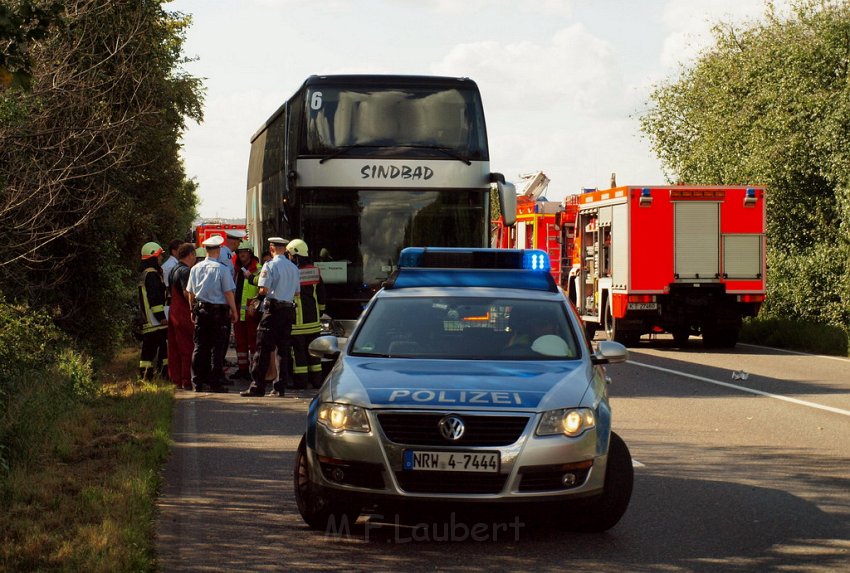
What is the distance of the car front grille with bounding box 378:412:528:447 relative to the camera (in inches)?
278

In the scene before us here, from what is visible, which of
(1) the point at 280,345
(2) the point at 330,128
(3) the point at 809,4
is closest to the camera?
(1) the point at 280,345

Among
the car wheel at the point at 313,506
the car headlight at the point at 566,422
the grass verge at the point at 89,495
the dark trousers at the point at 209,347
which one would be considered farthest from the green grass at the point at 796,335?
the car wheel at the point at 313,506

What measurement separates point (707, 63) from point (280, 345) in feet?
73.1

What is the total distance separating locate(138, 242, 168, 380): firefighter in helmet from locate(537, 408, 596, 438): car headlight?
9.53 m

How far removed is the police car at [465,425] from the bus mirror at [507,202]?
8254mm

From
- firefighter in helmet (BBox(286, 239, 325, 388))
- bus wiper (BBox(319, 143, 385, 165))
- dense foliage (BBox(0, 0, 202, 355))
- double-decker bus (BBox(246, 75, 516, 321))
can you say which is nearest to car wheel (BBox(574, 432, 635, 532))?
dense foliage (BBox(0, 0, 202, 355))

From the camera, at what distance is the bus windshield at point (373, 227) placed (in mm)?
17266

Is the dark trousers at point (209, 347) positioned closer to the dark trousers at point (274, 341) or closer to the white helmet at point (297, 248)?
the dark trousers at point (274, 341)

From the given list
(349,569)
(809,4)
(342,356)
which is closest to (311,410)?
(342,356)

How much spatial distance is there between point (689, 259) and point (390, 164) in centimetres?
913

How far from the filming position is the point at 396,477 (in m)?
7.06

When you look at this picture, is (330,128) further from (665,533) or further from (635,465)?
(665,533)

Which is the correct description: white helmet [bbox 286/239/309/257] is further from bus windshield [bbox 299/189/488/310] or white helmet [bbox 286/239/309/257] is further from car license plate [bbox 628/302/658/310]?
car license plate [bbox 628/302/658/310]

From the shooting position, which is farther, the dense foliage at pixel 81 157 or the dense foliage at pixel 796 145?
the dense foliage at pixel 796 145
